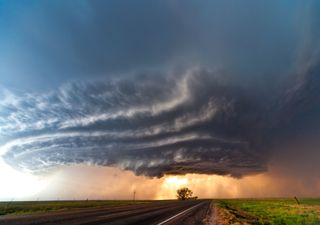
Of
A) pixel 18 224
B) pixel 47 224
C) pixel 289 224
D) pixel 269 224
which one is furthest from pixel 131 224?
pixel 289 224

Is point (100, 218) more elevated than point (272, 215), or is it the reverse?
point (272, 215)

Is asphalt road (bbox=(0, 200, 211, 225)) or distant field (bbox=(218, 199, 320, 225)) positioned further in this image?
distant field (bbox=(218, 199, 320, 225))

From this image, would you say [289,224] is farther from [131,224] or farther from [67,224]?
[67,224]

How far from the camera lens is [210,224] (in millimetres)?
16969

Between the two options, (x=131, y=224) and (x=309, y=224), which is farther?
(x=309, y=224)

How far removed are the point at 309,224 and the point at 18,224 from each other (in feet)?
64.3

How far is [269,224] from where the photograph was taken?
20250 mm

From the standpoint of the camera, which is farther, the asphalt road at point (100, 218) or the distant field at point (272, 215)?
the distant field at point (272, 215)

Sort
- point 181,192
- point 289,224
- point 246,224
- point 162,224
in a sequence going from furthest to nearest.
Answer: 1. point 181,192
2. point 289,224
3. point 246,224
4. point 162,224

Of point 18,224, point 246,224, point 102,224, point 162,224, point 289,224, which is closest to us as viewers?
point 18,224

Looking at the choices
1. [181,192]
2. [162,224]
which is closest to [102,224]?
[162,224]

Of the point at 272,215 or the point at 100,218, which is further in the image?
the point at 272,215

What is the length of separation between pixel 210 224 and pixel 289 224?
320 inches

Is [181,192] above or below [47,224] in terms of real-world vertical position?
above
